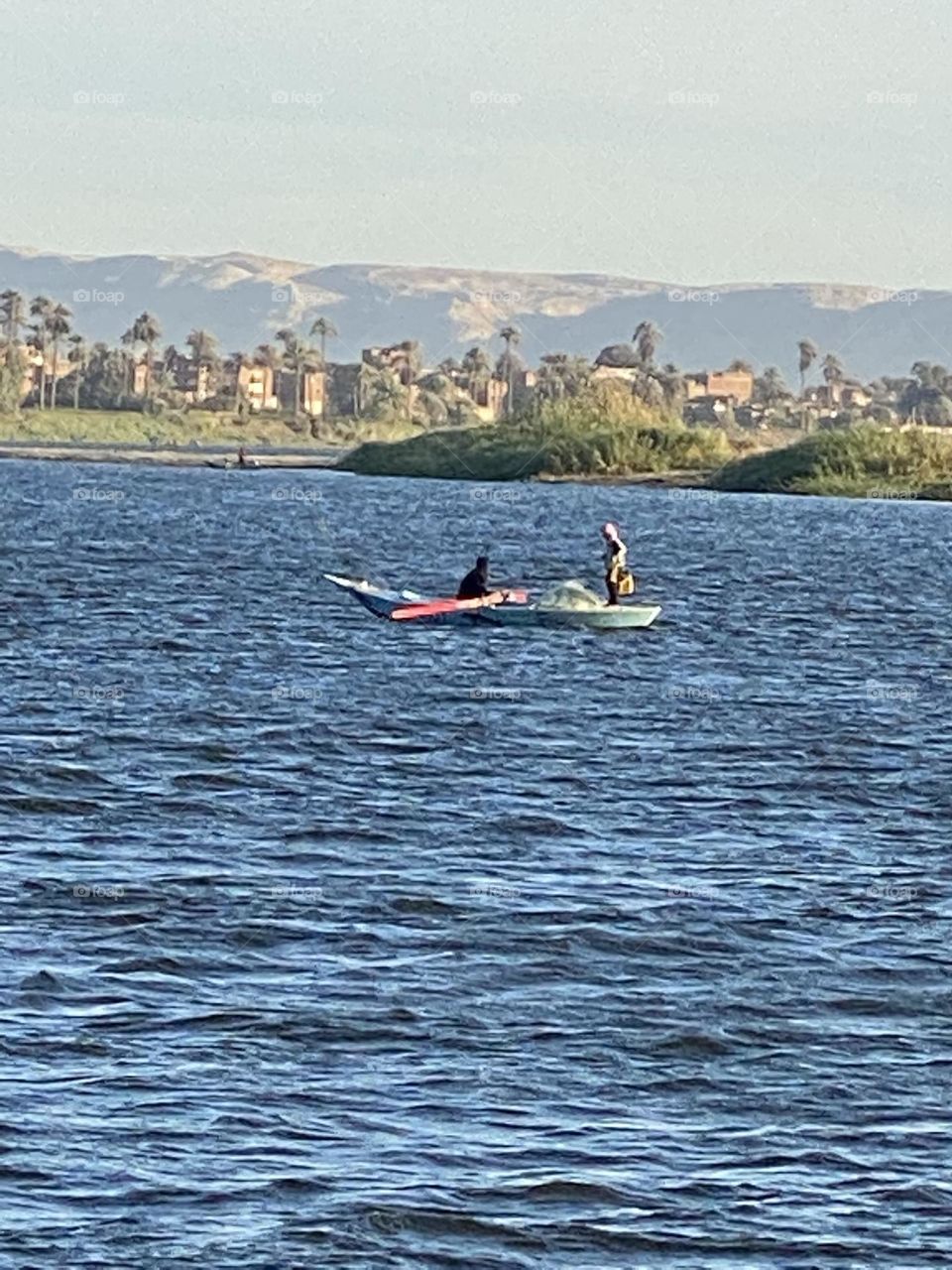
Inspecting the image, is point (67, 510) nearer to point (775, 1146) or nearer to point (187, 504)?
point (187, 504)

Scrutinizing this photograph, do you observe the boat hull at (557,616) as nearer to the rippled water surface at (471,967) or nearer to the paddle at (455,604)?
the paddle at (455,604)

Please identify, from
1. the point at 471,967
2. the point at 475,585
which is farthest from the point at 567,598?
the point at 471,967

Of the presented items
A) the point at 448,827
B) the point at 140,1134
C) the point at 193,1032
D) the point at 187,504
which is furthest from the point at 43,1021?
the point at 187,504

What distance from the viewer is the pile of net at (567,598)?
62406mm

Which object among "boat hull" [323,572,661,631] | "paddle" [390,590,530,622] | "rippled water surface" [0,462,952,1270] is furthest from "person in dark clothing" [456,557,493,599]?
"rippled water surface" [0,462,952,1270]

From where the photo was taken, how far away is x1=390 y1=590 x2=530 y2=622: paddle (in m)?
63.0

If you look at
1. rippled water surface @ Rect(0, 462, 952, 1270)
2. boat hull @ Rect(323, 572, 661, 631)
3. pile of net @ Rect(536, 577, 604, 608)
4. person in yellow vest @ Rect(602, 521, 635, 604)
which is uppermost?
person in yellow vest @ Rect(602, 521, 635, 604)

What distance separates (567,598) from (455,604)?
2.46 meters

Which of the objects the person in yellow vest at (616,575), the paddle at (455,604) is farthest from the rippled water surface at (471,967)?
the paddle at (455,604)

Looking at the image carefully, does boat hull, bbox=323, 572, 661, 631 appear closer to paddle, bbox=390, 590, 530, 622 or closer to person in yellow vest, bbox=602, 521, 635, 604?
paddle, bbox=390, 590, 530, 622

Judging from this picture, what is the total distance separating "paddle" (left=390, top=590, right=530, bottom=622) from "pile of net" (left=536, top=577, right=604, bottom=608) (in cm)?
76

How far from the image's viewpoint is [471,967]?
2445cm

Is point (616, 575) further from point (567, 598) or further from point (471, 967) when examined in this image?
point (471, 967)

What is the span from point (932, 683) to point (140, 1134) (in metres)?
37.5
